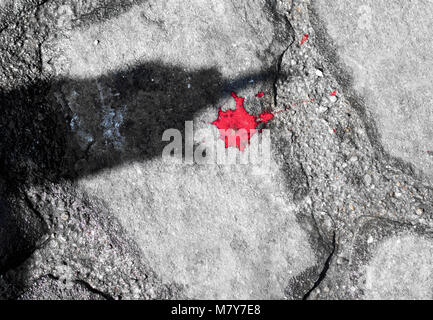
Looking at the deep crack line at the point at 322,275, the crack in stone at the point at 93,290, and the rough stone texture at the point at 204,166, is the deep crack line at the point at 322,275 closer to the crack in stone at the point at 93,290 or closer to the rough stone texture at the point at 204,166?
the rough stone texture at the point at 204,166

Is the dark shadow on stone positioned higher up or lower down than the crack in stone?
higher up

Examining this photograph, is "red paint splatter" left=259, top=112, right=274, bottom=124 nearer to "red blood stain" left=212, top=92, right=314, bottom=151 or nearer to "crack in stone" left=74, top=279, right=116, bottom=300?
"red blood stain" left=212, top=92, right=314, bottom=151

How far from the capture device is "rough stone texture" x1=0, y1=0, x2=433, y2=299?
1987 millimetres

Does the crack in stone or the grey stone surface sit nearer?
the crack in stone

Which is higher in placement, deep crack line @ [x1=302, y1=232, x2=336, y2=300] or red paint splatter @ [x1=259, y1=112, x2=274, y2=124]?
red paint splatter @ [x1=259, y1=112, x2=274, y2=124]

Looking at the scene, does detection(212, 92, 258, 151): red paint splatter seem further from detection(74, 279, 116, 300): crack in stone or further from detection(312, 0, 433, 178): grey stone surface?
detection(74, 279, 116, 300): crack in stone

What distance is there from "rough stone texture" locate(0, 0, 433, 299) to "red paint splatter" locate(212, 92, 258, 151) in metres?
0.05

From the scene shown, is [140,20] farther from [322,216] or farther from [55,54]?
[322,216]

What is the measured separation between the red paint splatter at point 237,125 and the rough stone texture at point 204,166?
0.15ft

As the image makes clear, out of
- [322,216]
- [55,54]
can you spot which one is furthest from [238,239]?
[55,54]

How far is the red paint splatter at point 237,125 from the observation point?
2.11 meters

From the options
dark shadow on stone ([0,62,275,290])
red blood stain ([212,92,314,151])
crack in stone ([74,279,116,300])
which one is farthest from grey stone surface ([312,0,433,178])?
crack in stone ([74,279,116,300])

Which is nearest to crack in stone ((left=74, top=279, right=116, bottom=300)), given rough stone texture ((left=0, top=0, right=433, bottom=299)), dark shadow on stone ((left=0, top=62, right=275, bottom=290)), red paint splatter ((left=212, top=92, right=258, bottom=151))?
rough stone texture ((left=0, top=0, right=433, bottom=299))

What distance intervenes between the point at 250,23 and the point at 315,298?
1.43 meters
